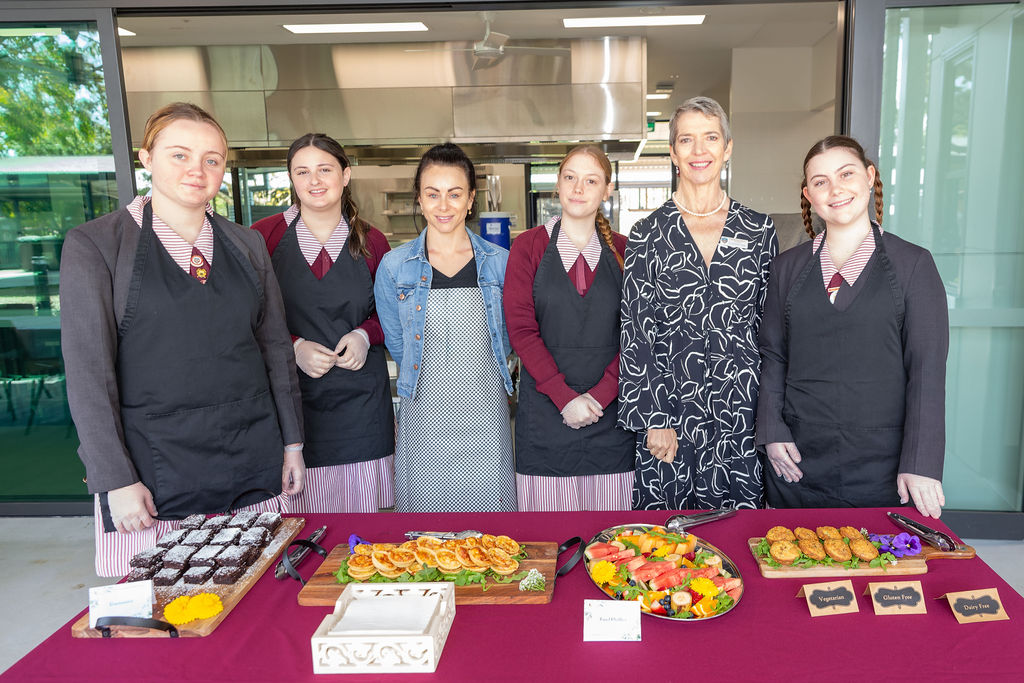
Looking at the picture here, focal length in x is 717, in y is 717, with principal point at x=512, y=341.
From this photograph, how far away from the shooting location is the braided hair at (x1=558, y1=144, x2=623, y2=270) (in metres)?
2.29

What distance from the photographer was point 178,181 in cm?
186

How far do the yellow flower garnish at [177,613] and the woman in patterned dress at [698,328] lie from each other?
1.34 meters

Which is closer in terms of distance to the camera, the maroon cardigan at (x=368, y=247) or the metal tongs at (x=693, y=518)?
the metal tongs at (x=693, y=518)

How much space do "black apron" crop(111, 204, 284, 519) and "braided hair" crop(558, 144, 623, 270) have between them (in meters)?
1.07

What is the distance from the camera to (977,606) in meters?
1.25

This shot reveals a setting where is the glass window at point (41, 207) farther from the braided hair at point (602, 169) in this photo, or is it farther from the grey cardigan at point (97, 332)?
the braided hair at point (602, 169)

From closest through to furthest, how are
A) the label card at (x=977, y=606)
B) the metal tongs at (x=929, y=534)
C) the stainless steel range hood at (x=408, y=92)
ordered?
the label card at (x=977, y=606) < the metal tongs at (x=929, y=534) < the stainless steel range hood at (x=408, y=92)

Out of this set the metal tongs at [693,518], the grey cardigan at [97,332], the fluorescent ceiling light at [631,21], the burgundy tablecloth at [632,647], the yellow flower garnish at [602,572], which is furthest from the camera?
the fluorescent ceiling light at [631,21]

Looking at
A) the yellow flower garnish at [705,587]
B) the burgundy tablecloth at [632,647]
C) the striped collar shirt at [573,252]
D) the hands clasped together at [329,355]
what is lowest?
the burgundy tablecloth at [632,647]

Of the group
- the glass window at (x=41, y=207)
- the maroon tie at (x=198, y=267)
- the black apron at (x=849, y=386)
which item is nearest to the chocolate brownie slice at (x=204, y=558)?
the maroon tie at (x=198, y=267)

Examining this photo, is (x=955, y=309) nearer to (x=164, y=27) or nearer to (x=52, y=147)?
(x=52, y=147)

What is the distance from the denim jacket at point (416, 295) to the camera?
93.8 inches

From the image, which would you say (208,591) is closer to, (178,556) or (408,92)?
(178,556)

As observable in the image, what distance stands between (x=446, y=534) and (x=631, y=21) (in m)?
5.19
